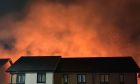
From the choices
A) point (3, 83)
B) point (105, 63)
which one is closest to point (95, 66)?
point (105, 63)

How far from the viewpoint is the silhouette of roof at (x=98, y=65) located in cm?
5556

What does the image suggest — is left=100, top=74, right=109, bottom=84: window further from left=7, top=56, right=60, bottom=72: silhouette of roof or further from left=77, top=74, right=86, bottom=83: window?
left=7, top=56, right=60, bottom=72: silhouette of roof

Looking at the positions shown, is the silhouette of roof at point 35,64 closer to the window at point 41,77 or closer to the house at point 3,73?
the window at point 41,77

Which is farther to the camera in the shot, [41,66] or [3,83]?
[3,83]

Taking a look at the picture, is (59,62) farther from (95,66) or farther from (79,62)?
(95,66)

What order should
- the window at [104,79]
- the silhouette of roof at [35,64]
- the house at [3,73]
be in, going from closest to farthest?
1. the window at [104,79]
2. the silhouette of roof at [35,64]
3. the house at [3,73]

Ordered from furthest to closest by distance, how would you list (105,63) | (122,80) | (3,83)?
(3,83), (105,63), (122,80)

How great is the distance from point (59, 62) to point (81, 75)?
694 cm

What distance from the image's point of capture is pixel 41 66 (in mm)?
56531

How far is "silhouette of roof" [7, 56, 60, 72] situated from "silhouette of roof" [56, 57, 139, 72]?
5.51 ft

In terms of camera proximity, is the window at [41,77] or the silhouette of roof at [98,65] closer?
the window at [41,77]

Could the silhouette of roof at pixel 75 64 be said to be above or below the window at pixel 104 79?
above

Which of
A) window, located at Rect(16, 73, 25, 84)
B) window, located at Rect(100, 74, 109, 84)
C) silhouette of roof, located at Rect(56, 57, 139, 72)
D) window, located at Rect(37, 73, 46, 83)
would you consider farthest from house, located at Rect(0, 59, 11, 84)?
window, located at Rect(100, 74, 109, 84)

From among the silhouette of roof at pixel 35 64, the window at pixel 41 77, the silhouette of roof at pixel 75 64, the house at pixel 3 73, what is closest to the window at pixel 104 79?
the silhouette of roof at pixel 75 64
